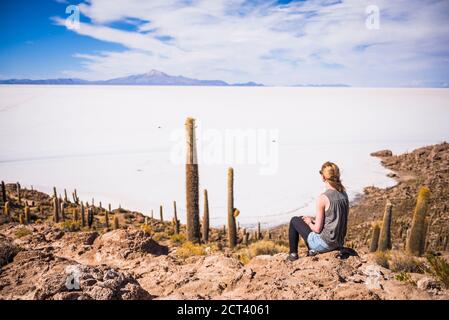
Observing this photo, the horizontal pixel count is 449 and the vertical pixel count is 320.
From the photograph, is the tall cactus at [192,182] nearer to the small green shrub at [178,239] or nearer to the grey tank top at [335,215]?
the small green shrub at [178,239]

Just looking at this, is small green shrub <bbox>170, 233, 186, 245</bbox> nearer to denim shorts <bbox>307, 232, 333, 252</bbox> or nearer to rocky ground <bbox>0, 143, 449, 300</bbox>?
rocky ground <bbox>0, 143, 449, 300</bbox>

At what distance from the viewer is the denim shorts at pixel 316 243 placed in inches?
152

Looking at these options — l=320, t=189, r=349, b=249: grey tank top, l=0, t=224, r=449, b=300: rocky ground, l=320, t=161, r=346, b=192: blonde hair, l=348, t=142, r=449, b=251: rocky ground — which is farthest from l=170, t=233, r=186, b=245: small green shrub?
l=320, t=161, r=346, b=192: blonde hair

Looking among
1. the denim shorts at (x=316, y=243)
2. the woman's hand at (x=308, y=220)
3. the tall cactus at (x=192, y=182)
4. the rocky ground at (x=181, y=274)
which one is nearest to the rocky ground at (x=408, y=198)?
the tall cactus at (x=192, y=182)

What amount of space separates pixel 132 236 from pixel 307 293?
12.3 ft

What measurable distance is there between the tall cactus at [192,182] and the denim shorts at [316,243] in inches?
276

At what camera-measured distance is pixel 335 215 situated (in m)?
3.68

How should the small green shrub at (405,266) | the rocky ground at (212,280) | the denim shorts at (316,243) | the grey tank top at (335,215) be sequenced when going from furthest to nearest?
the small green shrub at (405,266) → the denim shorts at (316,243) → the grey tank top at (335,215) → the rocky ground at (212,280)

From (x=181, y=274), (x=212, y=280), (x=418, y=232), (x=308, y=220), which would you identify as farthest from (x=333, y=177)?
(x=418, y=232)

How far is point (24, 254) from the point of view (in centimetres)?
460

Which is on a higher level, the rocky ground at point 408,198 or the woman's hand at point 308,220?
the woman's hand at point 308,220

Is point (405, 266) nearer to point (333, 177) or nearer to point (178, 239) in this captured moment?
point (333, 177)

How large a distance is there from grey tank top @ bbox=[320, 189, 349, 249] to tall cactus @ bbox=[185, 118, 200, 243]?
7.17 meters
